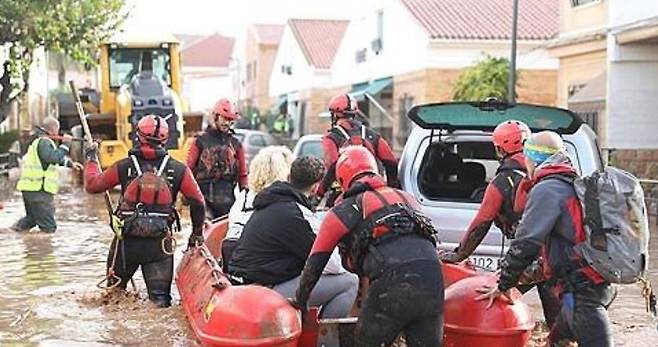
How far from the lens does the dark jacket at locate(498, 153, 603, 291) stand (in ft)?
18.9

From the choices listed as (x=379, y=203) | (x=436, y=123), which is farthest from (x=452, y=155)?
(x=379, y=203)

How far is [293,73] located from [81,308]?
4703cm

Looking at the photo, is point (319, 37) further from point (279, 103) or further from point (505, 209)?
point (505, 209)

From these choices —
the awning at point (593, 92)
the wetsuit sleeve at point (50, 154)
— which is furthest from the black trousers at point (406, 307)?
the awning at point (593, 92)

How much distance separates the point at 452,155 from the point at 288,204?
110 inches

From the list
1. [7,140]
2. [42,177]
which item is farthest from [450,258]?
[7,140]

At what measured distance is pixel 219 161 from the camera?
1037 cm

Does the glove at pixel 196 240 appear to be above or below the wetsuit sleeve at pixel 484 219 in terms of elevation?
below

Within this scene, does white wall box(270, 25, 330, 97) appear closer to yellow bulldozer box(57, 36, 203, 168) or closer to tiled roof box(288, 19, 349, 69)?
tiled roof box(288, 19, 349, 69)

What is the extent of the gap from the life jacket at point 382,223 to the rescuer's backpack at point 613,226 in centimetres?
81

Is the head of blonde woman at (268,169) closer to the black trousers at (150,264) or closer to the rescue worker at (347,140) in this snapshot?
the black trousers at (150,264)

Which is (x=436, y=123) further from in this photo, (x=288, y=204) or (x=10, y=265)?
(x=10, y=265)

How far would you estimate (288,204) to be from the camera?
665 centimetres

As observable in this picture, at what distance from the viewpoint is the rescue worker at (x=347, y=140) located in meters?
9.32
